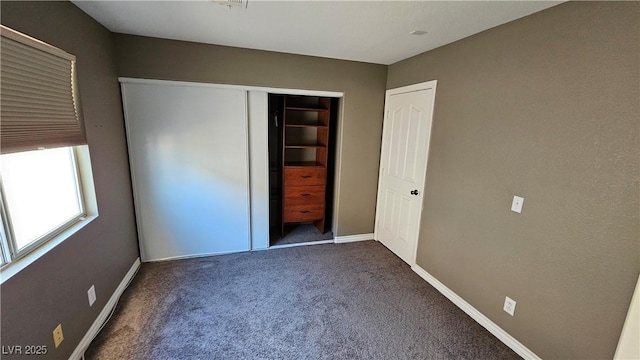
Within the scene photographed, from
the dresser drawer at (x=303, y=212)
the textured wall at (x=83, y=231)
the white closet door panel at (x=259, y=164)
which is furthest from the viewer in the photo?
the dresser drawer at (x=303, y=212)

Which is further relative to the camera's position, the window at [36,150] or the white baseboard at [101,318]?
the white baseboard at [101,318]

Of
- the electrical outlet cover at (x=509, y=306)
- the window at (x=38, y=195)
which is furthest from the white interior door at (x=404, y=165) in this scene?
the window at (x=38, y=195)

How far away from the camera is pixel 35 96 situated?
135 cm

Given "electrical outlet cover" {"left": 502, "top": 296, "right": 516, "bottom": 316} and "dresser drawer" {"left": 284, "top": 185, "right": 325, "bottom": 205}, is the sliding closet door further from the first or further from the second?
"electrical outlet cover" {"left": 502, "top": 296, "right": 516, "bottom": 316}

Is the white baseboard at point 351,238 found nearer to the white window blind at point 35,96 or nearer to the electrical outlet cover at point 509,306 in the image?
the electrical outlet cover at point 509,306

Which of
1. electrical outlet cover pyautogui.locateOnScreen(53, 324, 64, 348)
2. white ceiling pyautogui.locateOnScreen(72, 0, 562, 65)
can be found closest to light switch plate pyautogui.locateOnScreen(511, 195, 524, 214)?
white ceiling pyautogui.locateOnScreen(72, 0, 562, 65)

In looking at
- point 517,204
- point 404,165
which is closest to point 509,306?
point 517,204

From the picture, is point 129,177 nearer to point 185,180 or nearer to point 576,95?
point 185,180

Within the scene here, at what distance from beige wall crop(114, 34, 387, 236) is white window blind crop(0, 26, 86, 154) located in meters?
0.94

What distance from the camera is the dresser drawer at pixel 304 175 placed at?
136 inches

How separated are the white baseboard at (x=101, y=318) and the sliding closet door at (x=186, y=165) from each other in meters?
0.41

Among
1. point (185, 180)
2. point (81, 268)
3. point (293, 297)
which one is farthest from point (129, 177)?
point (293, 297)

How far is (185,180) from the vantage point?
2.83 meters

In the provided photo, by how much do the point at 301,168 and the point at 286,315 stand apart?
1.82 meters
